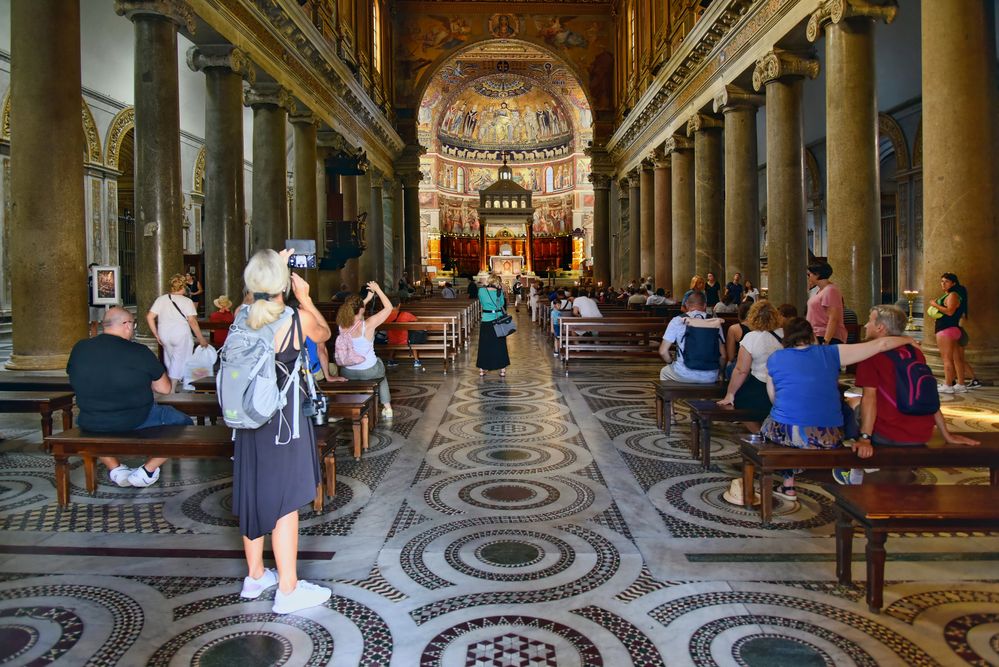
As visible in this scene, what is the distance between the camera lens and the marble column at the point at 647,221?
76.5ft

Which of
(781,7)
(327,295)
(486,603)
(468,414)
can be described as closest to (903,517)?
(486,603)

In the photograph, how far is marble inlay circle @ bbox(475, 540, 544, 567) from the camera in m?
3.60

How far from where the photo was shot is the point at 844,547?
322 cm

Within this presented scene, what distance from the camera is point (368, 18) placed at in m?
23.6

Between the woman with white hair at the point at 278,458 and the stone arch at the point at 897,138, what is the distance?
68.6 feet

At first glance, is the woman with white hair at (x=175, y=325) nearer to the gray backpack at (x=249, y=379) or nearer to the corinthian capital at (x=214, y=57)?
the gray backpack at (x=249, y=379)

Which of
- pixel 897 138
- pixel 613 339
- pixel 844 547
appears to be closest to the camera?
pixel 844 547

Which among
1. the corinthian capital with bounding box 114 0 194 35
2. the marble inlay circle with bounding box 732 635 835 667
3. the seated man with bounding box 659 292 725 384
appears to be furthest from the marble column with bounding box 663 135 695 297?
the marble inlay circle with bounding box 732 635 835 667

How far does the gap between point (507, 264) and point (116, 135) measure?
96.7 ft

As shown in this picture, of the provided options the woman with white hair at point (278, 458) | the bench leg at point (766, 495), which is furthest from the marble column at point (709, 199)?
the woman with white hair at point (278, 458)

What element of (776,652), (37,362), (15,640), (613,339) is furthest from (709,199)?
(15,640)

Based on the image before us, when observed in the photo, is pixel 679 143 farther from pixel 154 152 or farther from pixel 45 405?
pixel 45 405

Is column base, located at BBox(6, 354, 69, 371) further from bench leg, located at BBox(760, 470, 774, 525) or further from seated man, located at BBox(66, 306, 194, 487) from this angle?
bench leg, located at BBox(760, 470, 774, 525)

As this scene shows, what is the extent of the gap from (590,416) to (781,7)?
27.2 ft
